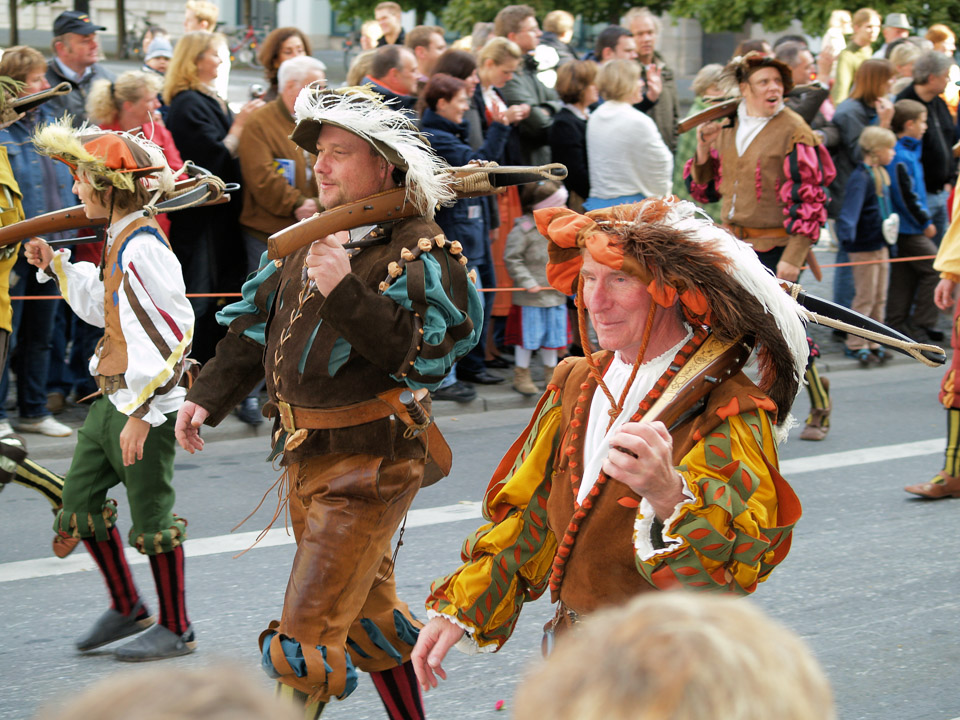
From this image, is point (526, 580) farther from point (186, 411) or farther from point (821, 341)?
point (821, 341)

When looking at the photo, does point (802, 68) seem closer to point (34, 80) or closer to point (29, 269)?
point (34, 80)

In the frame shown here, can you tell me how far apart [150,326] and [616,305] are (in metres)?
1.98

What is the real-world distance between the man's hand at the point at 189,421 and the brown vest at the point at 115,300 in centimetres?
63

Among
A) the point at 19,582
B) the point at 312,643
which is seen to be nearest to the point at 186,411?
the point at 312,643

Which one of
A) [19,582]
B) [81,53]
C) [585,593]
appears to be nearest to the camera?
[585,593]

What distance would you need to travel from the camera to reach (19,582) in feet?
16.6

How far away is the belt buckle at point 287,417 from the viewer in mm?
3506

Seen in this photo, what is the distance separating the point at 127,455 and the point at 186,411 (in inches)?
21.9

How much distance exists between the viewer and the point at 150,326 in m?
4.23

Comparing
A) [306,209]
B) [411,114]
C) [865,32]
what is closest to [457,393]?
[306,209]

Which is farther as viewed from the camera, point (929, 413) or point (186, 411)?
point (929, 413)

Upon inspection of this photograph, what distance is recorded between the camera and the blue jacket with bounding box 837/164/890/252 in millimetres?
9992

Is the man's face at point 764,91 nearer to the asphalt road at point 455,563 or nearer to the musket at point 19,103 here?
the asphalt road at point 455,563

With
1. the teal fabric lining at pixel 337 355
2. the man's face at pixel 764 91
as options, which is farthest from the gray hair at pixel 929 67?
the teal fabric lining at pixel 337 355
